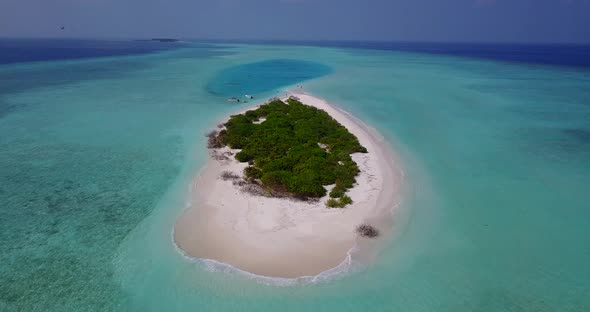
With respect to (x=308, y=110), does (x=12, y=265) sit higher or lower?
lower

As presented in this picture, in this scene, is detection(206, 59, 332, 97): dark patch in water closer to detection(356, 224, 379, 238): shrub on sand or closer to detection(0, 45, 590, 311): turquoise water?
→ detection(0, 45, 590, 311): turquoise water

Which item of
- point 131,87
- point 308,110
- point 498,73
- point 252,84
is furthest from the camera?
point 498,73

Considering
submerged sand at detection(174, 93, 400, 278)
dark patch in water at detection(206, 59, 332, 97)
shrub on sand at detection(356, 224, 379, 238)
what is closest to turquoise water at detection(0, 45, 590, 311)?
shrub on sand at detection(356, 224, 379, 238)

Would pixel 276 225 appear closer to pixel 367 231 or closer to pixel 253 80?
pixel 367 231

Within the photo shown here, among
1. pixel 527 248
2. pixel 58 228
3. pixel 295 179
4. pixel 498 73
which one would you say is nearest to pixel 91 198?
pixel 58 228

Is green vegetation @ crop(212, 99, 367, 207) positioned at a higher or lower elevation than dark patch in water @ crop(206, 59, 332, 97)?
lower

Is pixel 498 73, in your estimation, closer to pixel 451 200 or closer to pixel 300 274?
pixel 451 200
